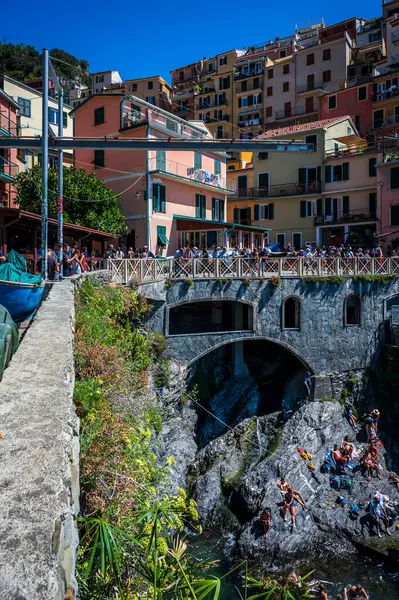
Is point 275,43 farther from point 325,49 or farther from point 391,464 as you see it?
point 391,464

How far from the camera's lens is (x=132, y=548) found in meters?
4.22

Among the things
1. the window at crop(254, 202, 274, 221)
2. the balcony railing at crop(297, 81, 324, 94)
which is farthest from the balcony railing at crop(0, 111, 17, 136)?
the balcony railing at crop(297, 81, 324, 94)

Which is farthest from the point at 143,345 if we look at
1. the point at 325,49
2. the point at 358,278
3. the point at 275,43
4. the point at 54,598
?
the point at 275,43

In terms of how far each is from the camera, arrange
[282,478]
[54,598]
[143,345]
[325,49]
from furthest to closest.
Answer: [325,49] < [282,478] < [143,345] < [54,598]

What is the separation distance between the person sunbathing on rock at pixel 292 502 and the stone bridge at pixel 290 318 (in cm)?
698

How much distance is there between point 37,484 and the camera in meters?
2.68

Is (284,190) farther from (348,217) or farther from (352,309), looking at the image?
(352,309)

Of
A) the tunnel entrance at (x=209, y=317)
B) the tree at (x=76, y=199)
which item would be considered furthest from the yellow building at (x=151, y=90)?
the tunnel entrance at (x=209, y=317)

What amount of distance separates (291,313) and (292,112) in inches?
1316

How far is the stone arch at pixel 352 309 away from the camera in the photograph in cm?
2547

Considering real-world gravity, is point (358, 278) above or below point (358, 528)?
above

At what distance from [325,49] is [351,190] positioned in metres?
23.2

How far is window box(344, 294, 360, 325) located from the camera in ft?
84.3

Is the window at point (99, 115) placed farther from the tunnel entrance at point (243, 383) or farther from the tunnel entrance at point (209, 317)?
the tunnel entrance at point (243, 383)
